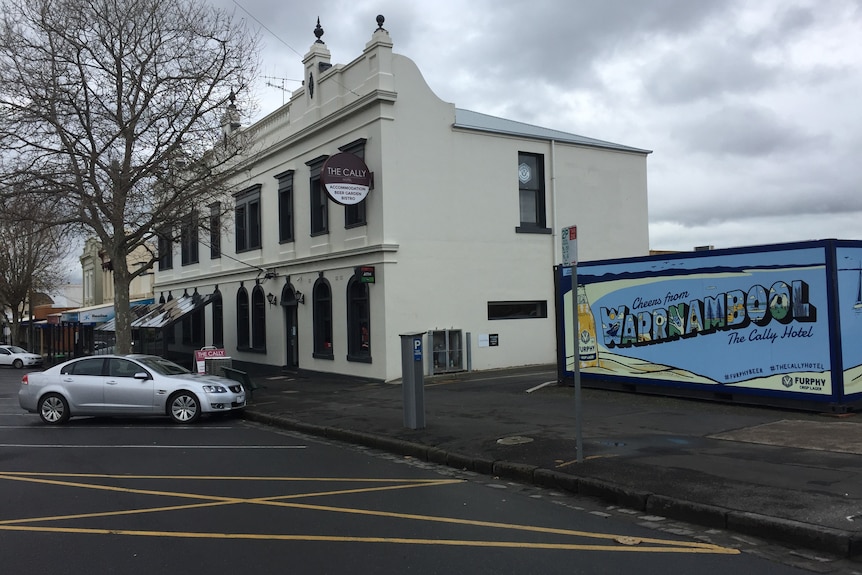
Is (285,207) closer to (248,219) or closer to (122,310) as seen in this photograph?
(248,219)

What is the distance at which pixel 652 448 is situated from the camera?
29.5 feet

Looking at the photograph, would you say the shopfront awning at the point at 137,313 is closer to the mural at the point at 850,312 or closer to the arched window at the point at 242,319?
the arched window at the point at 242,319

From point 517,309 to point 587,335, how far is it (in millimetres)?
7124

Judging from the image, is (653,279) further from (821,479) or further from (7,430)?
(7,430)

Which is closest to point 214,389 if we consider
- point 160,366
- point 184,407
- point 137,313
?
point 184,407

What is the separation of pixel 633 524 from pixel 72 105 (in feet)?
57.8

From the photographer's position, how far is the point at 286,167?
24891 mm

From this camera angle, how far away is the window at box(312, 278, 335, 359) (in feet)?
74.1

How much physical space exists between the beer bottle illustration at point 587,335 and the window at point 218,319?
1958 centimetres

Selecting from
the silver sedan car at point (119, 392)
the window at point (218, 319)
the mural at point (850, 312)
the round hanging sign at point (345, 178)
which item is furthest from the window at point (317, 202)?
the mural at point (850, 312)

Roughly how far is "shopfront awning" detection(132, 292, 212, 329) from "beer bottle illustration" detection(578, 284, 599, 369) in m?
18.4

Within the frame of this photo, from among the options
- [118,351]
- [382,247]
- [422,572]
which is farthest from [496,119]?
[422,572]

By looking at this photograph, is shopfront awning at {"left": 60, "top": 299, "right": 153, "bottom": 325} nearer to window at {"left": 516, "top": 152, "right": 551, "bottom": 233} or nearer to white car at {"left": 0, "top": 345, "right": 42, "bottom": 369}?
white car at {"left": 0, "top": 345, "right": 42, "bottom": 369}

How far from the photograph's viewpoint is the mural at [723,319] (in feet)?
36.2
